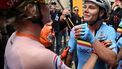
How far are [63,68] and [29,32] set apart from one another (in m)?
0.31

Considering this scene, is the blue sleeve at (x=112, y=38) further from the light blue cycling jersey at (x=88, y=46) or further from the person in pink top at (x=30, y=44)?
the person in pink top at (x=30, y=44)

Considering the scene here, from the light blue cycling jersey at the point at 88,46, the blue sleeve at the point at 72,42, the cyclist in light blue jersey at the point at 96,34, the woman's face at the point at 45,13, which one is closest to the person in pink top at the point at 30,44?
the woman's face at the point at 45,13

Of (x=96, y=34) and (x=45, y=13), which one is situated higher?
(x=45, y=13)

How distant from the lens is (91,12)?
14.3 feet

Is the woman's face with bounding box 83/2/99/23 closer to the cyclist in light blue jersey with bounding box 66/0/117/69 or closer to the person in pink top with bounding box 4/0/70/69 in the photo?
the cyclist in light blue jersey with bounding box 66/0/117/69

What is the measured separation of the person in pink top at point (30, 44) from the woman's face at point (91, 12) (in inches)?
71.7

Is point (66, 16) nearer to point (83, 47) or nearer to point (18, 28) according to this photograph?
point (83, 47)

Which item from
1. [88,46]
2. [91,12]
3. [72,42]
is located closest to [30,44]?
[88,46]

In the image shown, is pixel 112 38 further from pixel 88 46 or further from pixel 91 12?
pixel 91 12

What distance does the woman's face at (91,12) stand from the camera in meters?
4.36

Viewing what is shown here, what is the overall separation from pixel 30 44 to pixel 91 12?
A: 6.81 feet

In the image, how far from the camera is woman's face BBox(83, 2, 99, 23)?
4.36 metres

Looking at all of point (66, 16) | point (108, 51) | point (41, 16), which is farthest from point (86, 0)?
point (66, 16)

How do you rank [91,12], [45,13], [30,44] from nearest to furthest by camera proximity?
[30,44]
[45,13]
[91,12]
